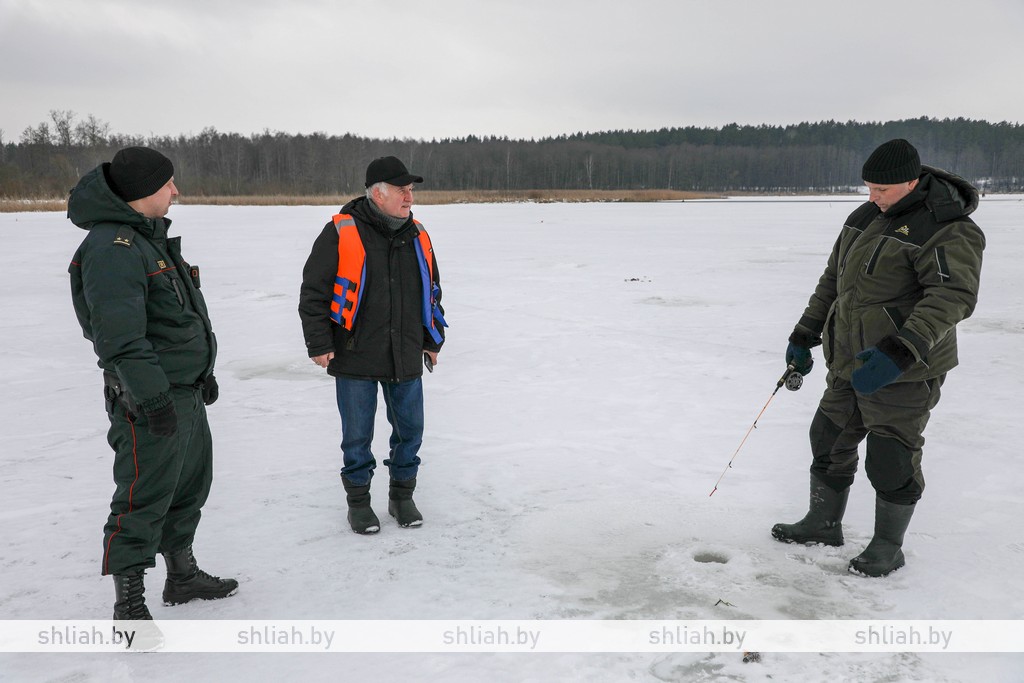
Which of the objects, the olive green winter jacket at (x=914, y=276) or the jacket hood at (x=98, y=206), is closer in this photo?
the jacket hood at (x=98, y=206)

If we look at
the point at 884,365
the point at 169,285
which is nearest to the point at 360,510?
the point at 169,285

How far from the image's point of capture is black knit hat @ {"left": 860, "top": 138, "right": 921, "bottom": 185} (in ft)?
8.98

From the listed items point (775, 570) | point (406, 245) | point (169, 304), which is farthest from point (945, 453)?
point (169, 304)

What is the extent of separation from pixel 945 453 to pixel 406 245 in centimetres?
337

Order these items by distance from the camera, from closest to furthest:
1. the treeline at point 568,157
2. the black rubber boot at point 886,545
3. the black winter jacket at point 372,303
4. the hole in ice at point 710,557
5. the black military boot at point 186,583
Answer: the black military boot at point 186,583 → the black rubber boot at point 886,545 → the hole in ice at point 710,557 → the black winter jacket at point 372,303 → the treeline at point 568,157

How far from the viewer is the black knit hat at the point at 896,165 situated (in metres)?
2.74

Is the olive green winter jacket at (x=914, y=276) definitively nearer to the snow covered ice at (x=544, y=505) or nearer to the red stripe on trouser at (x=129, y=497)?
the snow covered ice at (x=544, y=505)

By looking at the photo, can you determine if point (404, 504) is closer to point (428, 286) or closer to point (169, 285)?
point (428, 286)

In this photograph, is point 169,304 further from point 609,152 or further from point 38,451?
point 609,152

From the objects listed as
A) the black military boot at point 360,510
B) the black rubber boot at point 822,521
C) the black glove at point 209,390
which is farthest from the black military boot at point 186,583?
the black rubber boot at point 822,521

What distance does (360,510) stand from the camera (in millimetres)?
3338

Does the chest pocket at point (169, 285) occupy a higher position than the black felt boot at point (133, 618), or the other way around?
the chest pocket at point (169, 285)

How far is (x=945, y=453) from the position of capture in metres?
4.18

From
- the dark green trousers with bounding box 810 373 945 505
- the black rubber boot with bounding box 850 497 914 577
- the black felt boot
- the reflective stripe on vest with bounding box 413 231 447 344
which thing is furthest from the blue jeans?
the black rubber boot with bounding box 850 497 914 577
